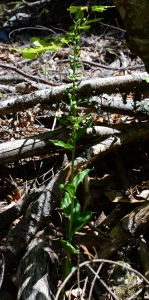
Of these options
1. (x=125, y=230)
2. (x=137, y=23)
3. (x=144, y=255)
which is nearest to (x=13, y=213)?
(x=125, y=230)

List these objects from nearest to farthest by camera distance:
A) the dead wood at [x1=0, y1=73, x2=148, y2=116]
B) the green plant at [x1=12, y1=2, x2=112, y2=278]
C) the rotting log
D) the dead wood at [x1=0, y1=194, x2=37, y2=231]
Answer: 1. the green plant at [x1=12, y1=2, x2=112, y2=278]
2. the dead wood at [x1=0, y1=194, x2=37, y2=231]
3. the rotting log
4. the dead wood at [x1=0, y1=73, x2=148, y2=116]

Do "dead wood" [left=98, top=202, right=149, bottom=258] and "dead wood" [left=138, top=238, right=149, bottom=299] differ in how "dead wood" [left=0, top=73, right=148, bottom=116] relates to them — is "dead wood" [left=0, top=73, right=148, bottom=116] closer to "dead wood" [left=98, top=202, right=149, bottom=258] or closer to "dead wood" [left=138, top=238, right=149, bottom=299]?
"dead wood" [left=98, top=202, right=149, bottom=258]

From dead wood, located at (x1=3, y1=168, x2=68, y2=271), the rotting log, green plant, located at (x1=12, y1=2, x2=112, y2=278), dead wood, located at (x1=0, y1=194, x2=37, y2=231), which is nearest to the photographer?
green plant, located at (x1=12, y1=2, x2=112, y2=278)

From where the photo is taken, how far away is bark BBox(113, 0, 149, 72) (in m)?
2.65

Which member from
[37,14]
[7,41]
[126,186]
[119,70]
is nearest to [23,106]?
[126,186]

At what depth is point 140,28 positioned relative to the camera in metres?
2.72

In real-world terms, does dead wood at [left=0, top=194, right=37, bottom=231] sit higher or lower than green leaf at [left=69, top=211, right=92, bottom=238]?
lower

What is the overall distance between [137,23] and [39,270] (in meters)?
1.96

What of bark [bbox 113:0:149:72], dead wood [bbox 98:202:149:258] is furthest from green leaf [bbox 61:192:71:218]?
bark [bbox 113:0:149:72]

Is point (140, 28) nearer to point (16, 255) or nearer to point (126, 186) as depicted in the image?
point (126, 186)

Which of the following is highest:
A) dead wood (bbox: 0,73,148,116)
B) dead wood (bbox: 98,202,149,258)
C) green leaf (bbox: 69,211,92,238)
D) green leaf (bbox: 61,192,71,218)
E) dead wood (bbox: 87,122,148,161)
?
dead wood (bbox: 0,73,148,116)

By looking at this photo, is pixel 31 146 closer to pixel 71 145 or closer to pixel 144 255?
pixel 71 145

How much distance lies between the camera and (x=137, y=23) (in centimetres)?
272

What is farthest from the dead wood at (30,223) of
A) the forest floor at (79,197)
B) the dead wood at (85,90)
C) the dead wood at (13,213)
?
the dead wood at (85,90)
